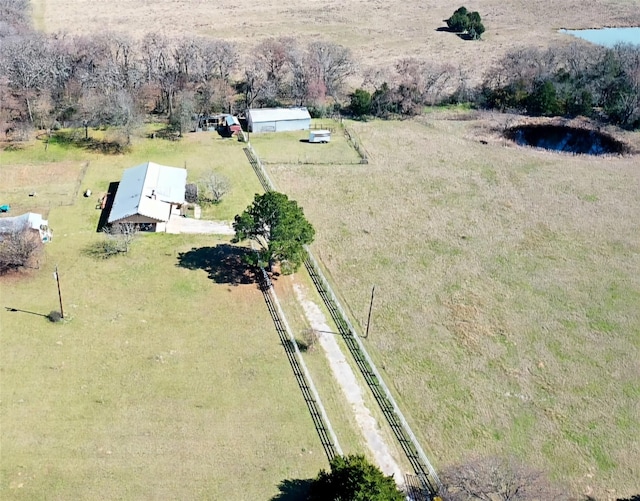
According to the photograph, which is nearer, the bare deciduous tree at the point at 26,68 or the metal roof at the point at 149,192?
the metal roof at the point at 149,192

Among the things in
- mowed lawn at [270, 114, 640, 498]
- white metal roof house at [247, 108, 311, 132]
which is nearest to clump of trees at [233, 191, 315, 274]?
mowed lawn at [270, 114, 640, 498]

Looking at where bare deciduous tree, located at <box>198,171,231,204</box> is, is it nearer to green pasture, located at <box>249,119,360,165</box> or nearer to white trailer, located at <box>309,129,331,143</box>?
green pasture, located at <box>249,119,360,165</box>

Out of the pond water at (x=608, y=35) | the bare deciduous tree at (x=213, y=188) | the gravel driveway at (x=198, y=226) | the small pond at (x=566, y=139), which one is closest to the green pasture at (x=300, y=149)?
the bare deciduous tree at (x=213, y=188)

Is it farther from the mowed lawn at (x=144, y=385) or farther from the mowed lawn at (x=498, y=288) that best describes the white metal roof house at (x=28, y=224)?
the mowed lawn at (x=498, y=288)

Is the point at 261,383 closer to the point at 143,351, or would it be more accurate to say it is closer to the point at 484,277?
the point at 143,351

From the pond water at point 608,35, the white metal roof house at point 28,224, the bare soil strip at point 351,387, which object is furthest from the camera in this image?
the pond water at point 608,35

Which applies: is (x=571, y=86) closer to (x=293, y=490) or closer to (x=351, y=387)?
(x=351, y=387)

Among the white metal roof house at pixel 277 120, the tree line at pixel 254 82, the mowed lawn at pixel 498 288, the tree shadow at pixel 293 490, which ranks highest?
the tree line at pixel 254 82
